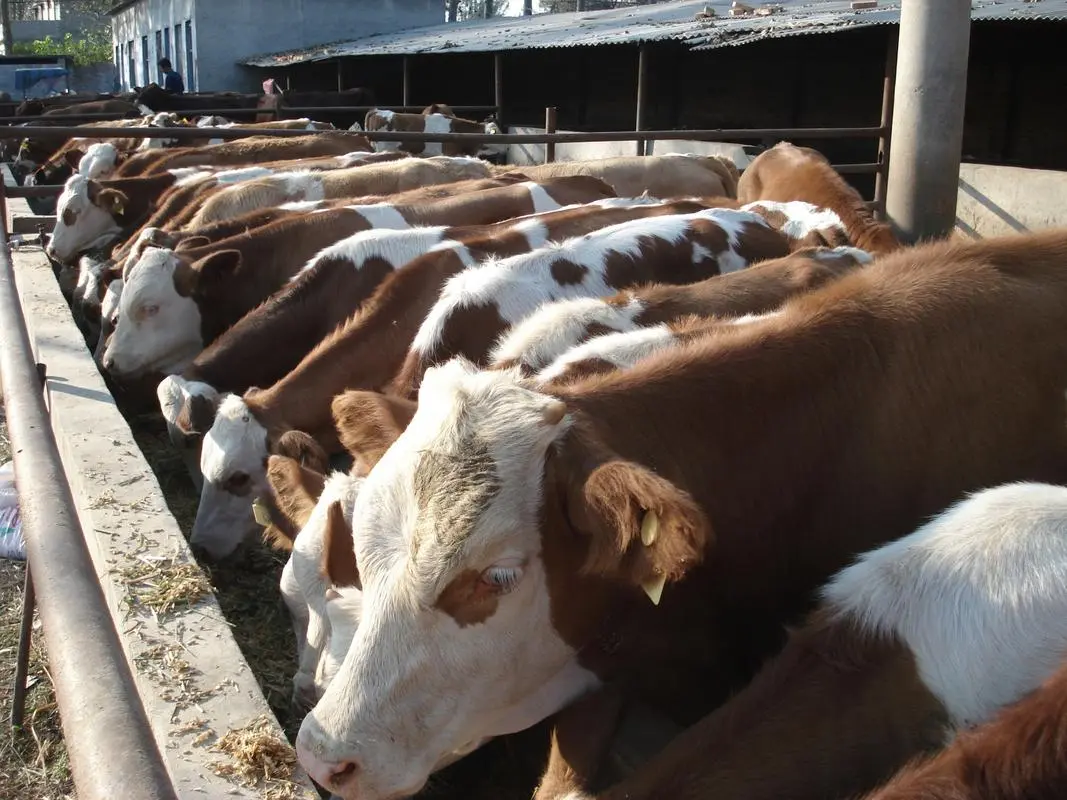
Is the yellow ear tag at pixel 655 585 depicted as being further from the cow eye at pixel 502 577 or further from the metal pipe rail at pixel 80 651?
the metal pipe rail at pixel 80 651

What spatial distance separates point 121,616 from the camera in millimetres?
2879

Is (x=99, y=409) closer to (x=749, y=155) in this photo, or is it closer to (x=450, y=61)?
(x=749, y=155)

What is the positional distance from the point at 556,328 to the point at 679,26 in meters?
A: 12.9

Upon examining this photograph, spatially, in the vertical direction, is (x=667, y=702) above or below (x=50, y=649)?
below

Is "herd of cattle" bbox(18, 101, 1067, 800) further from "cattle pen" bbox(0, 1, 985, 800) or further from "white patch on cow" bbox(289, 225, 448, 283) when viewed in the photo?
"white patch on cow" bbox(289, 225, 448, 283)

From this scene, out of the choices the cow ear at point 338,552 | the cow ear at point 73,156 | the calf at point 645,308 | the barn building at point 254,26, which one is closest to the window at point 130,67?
the barn building at point 254,26

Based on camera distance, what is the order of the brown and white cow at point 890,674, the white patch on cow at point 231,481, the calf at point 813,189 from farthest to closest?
the calf at point 813,189
the white patch on cow at point 231,481
the brown and white cow at point 890,674

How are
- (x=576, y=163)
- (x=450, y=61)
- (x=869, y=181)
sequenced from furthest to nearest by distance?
(x=450, y=61) < (x=869, y=181) < (x=576, y=163)

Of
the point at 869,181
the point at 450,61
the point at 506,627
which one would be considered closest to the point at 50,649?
the point at 506,627

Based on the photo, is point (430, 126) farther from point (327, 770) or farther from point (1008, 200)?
point (327, 770)

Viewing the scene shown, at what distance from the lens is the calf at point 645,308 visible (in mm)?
3680

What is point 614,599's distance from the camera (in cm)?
252

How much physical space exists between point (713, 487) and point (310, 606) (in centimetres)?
134

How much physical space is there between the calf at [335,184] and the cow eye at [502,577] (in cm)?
628
